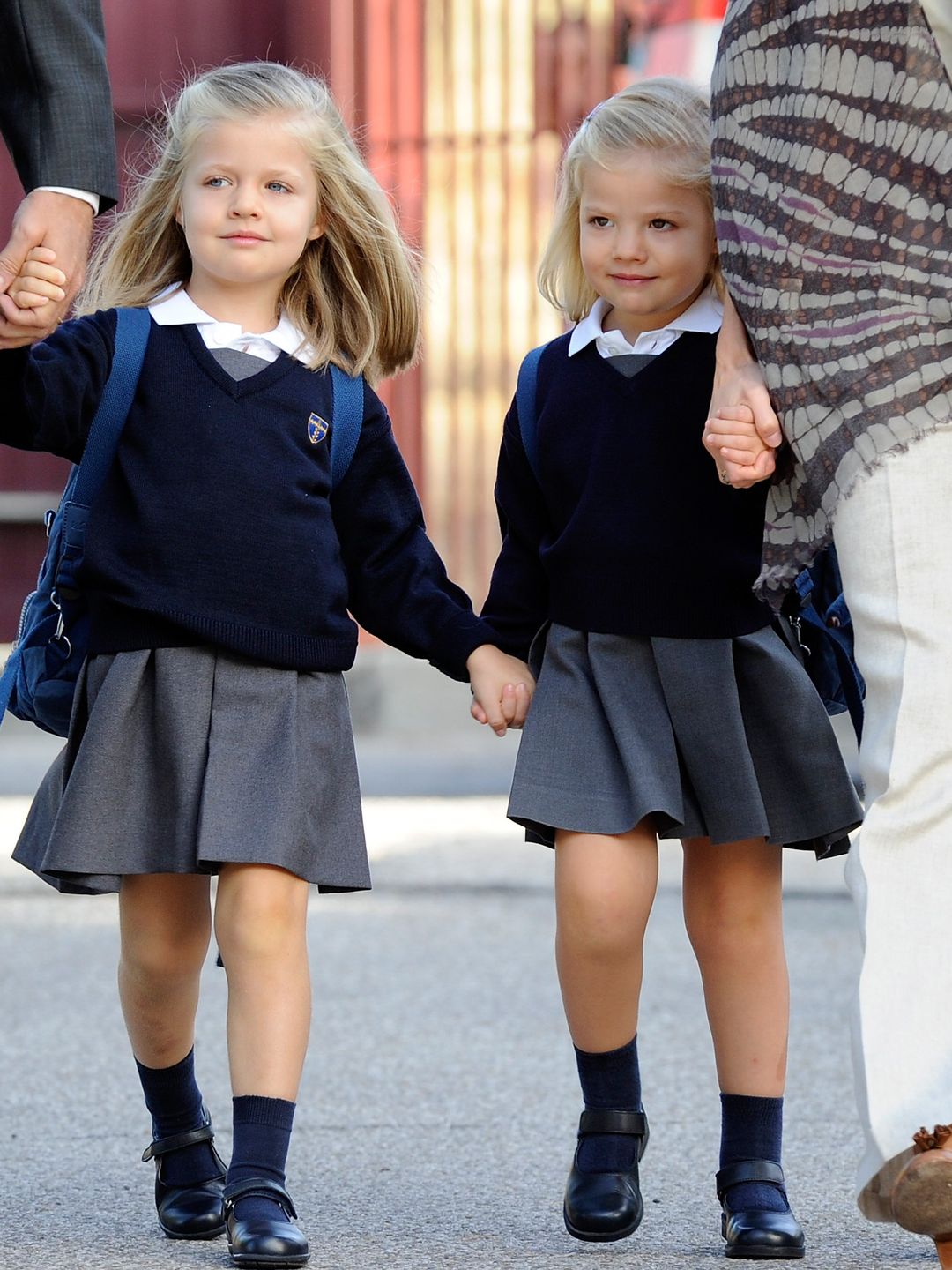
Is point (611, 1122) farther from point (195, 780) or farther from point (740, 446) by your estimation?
point (740, 446)

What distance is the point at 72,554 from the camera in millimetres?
2627

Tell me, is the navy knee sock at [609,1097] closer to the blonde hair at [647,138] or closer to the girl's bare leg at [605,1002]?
the girl's bare leg at [605,1002]

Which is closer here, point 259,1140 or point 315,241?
point 259,1140

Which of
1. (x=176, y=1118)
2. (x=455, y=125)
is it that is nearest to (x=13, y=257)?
(x=176, y=1118)

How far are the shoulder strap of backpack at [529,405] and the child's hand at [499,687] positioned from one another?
10.2 inches

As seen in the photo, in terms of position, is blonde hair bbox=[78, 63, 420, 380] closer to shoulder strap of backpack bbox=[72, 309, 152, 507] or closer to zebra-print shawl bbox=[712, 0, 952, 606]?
shoulder strap of backpack bbox=[72, 309, 152, 507]

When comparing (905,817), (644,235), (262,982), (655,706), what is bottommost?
(262,982)

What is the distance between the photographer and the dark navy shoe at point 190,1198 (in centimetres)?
259

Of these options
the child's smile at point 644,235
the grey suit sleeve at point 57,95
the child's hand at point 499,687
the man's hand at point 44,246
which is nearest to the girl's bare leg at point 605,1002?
the child's hand at point 499,687

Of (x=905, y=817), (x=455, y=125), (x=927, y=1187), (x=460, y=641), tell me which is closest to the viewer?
(x=927, y=1187)

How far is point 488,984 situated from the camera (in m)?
4.39

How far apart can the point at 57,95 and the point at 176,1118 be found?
4.49 feet

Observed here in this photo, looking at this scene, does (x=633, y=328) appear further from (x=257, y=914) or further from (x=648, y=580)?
(x=257, y=914)

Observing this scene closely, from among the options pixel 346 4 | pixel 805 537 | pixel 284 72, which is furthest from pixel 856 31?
pixel 346 4
